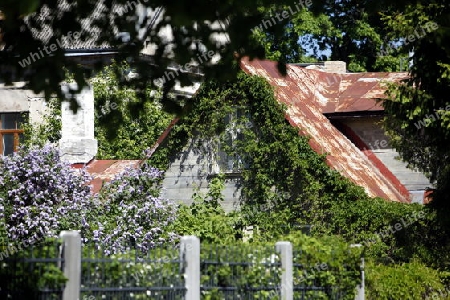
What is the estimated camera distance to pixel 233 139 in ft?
82.9

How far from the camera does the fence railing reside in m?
11.3

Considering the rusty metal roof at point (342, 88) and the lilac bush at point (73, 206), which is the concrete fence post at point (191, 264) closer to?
the lilac bush at point (73, 206)

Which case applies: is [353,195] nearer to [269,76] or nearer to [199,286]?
[269,76]

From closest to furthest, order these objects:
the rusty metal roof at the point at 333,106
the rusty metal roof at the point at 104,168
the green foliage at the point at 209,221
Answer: the green foliage at the point at 209,221
the rusty metal roof at the point at 333,106
the rusty metal roof at the point at 104,168

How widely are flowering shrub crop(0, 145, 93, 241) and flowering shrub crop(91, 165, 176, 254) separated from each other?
480mm

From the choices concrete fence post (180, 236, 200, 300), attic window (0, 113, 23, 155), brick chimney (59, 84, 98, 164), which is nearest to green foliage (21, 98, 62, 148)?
brick chimney (59, 84, 98, 164)

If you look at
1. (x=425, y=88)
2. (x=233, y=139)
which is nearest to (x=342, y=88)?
(x=233, y=139)

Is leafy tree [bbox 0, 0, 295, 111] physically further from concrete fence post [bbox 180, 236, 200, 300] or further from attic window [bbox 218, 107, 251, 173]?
attic window [bbox 218, 107, 251, 173]

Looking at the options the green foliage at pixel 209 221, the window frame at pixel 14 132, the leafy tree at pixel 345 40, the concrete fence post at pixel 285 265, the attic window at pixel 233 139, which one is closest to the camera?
the concrete fence post at pixel 285 265

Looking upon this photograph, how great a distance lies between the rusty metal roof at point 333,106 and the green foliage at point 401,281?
4.05 metres

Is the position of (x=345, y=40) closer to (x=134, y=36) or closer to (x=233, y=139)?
(x=233, y=139)

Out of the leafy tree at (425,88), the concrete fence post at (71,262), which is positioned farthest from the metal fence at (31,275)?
the leafy tree at (425,88)

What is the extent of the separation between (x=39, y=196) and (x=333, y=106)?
10532 mm

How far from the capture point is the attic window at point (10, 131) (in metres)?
35.8
